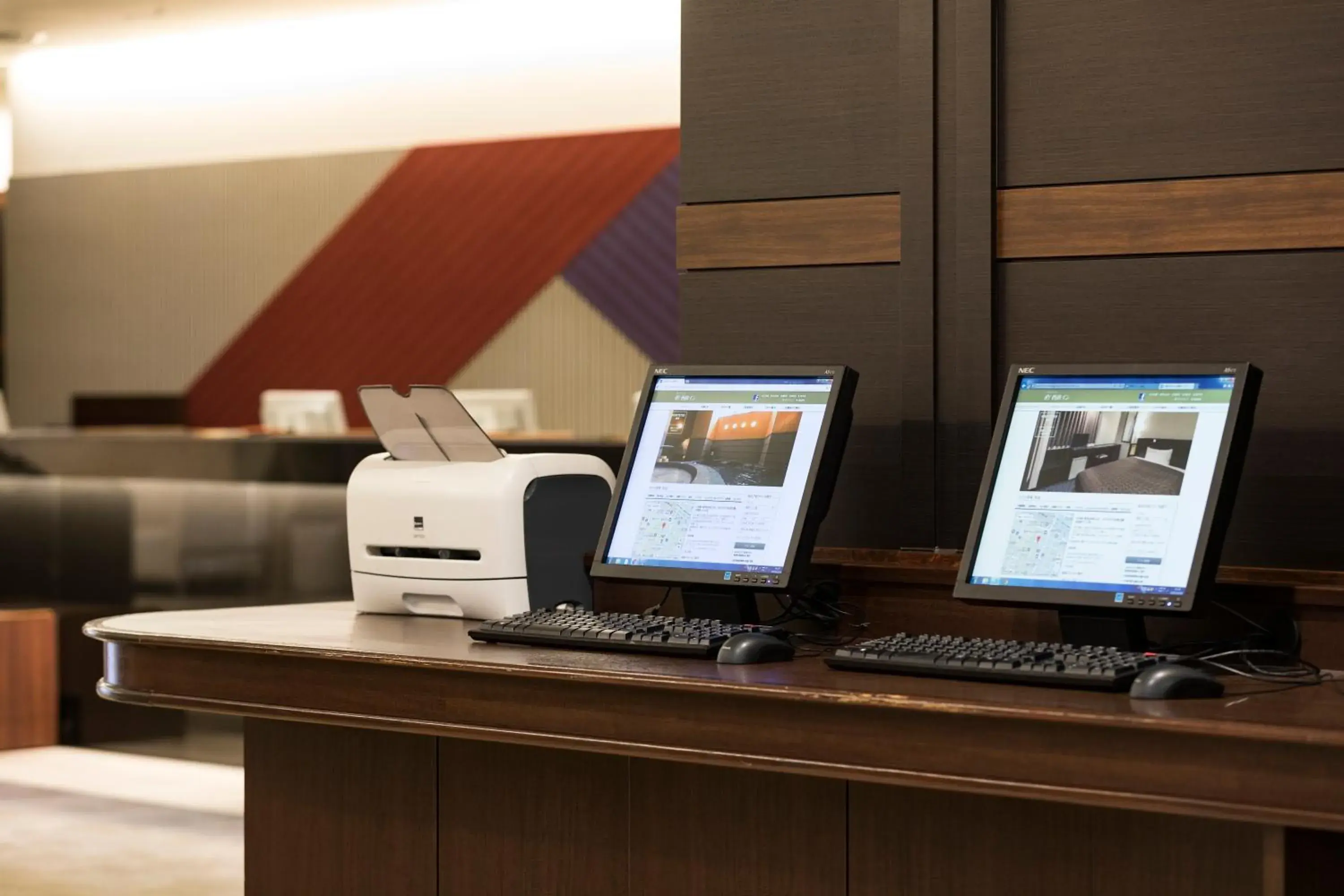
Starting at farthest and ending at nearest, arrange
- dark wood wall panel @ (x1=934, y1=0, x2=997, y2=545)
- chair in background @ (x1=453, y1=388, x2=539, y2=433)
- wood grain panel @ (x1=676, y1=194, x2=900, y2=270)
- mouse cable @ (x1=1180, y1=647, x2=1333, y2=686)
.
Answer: chair in background @ (x1=453, y1=388, x2=539, y2=433)
wood grain panel @ (x1=676, y1=194, x2=900, y2=270)
dark wood wall panel @ (x1=934, y1=0, x2=997, y2=545)
mouse cable @ (x1=1180, y1=647, x2=1333, y2=686)

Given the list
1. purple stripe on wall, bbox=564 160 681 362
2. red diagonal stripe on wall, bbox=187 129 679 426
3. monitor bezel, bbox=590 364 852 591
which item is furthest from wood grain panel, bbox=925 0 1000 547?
red diagonal stripe on wall, bbox=187 129 679 426

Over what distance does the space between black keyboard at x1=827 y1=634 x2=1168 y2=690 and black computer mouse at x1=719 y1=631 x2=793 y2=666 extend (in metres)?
0.09

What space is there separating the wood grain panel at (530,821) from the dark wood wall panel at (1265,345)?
965 mm

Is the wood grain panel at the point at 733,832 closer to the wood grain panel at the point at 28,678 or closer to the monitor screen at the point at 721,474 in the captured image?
the monitor screen at the point at 721,474

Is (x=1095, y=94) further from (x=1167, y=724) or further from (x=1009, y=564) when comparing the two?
(x=1167, y=724)

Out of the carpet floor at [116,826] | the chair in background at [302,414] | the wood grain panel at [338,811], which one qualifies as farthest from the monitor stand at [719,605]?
the chair in background at [302,414]

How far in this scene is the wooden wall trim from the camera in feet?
7.64

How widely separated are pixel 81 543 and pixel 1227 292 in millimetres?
4879

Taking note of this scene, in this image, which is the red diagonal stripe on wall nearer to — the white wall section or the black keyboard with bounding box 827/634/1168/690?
the white wall section

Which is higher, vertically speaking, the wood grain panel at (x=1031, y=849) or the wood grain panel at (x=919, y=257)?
the wood grain panel at (x=919, y=257)

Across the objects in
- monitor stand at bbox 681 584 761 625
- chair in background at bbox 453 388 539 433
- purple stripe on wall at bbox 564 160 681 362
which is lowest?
monitor stand at bbox 681 584 761 625

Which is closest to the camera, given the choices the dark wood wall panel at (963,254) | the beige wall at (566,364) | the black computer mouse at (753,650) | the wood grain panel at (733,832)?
the black computer mouse at (753,650)

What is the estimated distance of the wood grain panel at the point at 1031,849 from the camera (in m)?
2.00

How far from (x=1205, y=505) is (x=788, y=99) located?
3.45 feet
